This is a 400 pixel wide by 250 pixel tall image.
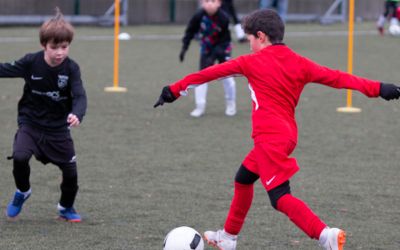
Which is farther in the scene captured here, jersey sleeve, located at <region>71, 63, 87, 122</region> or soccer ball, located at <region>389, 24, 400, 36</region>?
soccer ball, located at <region>389, 24, 400, 36</region>

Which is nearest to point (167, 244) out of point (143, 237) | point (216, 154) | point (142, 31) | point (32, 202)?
point (143, 237)

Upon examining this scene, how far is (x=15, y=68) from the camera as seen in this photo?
6.12 m

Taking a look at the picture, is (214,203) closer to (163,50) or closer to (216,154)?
(216,154)

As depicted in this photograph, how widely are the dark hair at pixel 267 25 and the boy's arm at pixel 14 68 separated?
1.69 meters

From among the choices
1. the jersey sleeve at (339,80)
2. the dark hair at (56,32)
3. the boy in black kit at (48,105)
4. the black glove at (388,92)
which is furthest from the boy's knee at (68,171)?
the black glove at (388,92)

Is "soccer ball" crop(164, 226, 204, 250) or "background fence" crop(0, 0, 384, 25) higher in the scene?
"soccer ball" crop(164, 226, 204, 250)

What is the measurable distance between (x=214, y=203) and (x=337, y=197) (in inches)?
41.8

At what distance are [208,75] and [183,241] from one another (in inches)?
39.8

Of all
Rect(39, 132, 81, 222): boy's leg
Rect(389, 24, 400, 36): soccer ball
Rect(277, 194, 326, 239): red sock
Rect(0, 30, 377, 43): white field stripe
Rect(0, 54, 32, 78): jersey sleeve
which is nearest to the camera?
Rect(277, 194, 326, 239): red sock

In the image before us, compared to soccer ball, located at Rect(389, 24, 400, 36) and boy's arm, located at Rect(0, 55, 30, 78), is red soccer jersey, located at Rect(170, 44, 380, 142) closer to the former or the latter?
boy's arm, located at Rect(0, 55, 30, 78)

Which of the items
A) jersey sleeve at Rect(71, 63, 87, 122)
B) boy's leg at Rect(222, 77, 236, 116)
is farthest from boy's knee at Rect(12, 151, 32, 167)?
boy's leg at Rect(222, 77, 236, 116)

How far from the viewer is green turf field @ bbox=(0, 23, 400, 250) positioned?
613cm

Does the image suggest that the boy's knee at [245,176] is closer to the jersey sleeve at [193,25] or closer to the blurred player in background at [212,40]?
the blurred player in background at [212,40]

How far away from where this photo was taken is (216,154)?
358 inches
